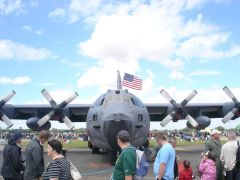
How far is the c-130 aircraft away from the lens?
51.7ft

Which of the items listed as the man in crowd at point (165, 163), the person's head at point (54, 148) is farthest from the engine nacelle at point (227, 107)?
the person's head at point (54, 148)

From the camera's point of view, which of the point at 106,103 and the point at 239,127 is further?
the point at 239,127

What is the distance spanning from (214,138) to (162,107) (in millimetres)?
20711

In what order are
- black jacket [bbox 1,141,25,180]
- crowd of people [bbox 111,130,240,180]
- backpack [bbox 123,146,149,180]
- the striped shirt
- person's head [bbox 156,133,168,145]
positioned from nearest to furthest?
the striped shirt → crowd of people [bbox 111,130,240,180] → backpack [bbox 123,146,149,180] → person's head [bbox 156,133,168,145] → black jacket [bbox 1,141,25,180]

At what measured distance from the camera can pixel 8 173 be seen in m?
7.66

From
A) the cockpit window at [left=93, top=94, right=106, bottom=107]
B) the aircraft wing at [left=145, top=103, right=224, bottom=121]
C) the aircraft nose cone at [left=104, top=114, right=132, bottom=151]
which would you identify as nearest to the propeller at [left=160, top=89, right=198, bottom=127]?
the aircraft wing at [left=145, top=103, right=224, bottom=121]

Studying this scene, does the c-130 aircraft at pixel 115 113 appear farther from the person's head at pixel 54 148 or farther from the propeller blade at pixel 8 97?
the person's head at pixel 54 148

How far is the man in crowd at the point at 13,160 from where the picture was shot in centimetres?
765

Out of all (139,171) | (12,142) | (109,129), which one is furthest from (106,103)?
(139,171)

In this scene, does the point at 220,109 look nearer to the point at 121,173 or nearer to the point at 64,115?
the point at 64,115

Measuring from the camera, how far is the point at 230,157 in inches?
364

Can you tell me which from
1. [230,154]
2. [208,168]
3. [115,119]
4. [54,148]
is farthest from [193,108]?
[54,148]

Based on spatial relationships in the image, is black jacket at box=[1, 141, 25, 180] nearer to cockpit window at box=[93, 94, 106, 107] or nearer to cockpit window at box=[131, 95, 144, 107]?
cockpit window at box=[93, 94, 106, 107]

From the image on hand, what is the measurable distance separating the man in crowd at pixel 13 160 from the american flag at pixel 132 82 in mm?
21893
